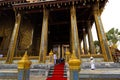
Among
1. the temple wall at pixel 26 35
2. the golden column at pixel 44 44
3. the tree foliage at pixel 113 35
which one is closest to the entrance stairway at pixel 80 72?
the golden column at pixel 44 44

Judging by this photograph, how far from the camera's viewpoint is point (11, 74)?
8398 millimetres

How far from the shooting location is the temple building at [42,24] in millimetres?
13164

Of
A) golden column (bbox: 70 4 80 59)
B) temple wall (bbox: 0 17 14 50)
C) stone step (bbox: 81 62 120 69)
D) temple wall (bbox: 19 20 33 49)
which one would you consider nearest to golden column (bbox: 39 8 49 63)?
golden column (bbox: 70 4 80 59)

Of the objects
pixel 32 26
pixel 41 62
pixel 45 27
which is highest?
pixel 32 26

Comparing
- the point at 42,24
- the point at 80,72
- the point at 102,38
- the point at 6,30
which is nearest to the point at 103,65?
the point at 102,38

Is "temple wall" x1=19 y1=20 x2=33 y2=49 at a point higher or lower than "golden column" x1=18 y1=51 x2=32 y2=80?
higher

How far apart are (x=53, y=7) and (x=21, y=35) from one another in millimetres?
5999

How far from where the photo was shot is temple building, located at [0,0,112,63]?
13164mm

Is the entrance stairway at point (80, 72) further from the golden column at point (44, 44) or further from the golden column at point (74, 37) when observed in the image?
the golden column at point (44, 44)

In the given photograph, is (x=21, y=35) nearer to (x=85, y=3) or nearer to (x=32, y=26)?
(x=32, y=26)

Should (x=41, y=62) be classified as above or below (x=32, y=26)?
below

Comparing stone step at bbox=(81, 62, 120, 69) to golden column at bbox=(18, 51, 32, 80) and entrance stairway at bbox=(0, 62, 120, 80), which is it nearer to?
entrance stairway at bbox=(0, 62, 120, 80)

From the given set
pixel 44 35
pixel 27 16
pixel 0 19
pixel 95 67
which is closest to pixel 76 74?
pixel 95 67

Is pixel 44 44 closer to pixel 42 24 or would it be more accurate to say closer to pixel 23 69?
pixel 42 24
